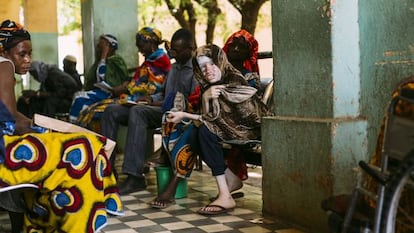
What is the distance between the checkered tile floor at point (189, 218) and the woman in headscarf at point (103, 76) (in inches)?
64.4

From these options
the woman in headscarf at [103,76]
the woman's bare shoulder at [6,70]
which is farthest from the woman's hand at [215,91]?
the woman in headscarf at [103,76]

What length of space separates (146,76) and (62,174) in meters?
2.71

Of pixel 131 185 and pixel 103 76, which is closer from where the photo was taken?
pixel 131 185

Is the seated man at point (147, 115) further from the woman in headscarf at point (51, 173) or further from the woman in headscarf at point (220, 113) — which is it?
the woman in headscarf at point (51, 173)

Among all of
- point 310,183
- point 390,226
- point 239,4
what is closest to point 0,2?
point 239,4

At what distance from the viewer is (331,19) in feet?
11.4

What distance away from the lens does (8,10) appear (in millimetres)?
11930

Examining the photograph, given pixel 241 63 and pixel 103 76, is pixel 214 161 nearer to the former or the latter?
pixel 241 63

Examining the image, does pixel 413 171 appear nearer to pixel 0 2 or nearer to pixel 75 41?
pixel 0 2

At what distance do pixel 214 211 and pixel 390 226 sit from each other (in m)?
2.26

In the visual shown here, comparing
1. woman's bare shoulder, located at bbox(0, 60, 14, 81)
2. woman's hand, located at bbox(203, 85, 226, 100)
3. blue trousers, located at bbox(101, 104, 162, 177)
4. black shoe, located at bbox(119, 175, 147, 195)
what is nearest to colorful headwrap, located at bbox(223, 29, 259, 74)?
woman's hand, located at bbox(203, 85, 226, 100)

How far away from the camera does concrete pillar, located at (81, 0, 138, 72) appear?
23.0 feet

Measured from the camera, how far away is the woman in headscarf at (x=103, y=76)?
21.1 ft

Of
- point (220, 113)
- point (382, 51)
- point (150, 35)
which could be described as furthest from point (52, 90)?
point (382, 51)
